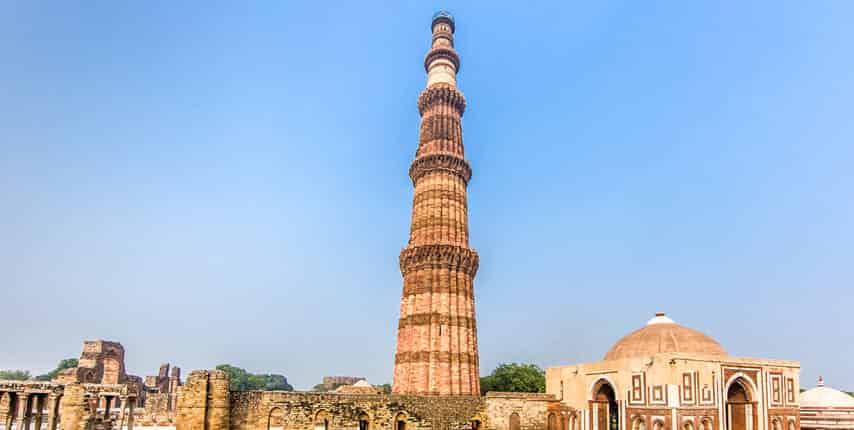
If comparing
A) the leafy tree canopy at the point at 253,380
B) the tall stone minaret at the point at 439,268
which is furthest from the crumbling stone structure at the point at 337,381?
the tall stone minaret at the point at 439,268

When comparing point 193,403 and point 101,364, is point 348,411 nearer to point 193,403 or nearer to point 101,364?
point 193,403

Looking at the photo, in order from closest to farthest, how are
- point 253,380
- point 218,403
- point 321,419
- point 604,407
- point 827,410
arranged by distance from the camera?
point 218,403 < point 321,419 < point 604,407 < point 827,410 < point 253,380

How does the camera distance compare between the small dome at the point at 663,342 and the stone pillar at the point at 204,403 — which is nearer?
the stone pillar at the point at 204,403

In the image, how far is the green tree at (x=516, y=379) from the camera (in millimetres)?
47812

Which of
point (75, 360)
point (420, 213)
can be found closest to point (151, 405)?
point (420, 213)

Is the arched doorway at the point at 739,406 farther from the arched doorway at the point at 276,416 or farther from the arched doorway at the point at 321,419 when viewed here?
the arched doorway at the point at 276,416

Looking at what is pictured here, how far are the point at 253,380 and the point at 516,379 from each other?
7409 cm

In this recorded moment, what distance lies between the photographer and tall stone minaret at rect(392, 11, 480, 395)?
30.0 m

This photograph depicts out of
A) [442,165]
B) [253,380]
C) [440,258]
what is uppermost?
[442,165]

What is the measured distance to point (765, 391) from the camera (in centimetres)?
2728

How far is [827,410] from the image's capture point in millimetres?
31125

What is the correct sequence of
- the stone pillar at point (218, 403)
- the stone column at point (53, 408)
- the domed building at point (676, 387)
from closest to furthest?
the stone pillar at point (218, 403), the stone column at point (53, 408), the domed building at point (676, 387)

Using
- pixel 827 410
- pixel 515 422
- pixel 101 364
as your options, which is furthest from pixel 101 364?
pixel 827 410

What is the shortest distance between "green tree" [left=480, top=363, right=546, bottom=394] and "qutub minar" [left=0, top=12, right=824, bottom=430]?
1558 cm
